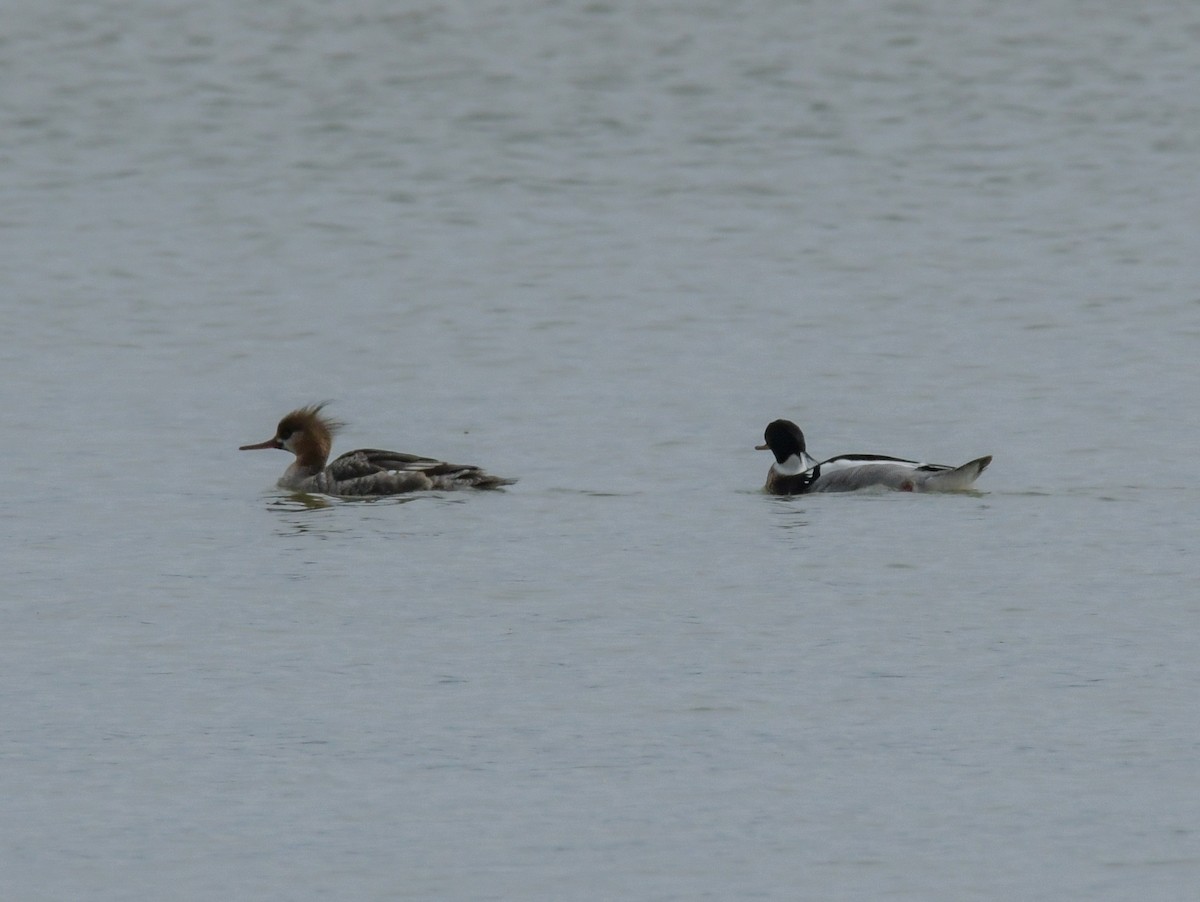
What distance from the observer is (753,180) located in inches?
1073

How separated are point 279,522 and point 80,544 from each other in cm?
147

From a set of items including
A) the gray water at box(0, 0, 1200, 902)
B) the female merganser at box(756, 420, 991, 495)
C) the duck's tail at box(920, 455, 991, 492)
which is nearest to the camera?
the gray water at box(0, 0, 1200, 902)

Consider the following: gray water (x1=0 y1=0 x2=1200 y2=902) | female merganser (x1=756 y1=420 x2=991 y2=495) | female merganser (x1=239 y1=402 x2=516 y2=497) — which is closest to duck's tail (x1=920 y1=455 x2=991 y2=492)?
female merganser (x1=756 y1=420 x2=991 y2=495)

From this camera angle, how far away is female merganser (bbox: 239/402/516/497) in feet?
48.5

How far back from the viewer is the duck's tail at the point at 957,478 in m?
14.4

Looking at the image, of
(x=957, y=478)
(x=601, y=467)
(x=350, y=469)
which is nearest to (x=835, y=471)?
(x=957, y=478)

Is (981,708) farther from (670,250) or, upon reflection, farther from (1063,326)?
(670,250)

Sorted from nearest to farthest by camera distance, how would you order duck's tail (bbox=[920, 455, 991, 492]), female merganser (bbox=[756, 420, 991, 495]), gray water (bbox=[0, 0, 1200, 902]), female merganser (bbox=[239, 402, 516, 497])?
gray water (bbox=[0, 0, 1200, 902]) < duck's tail (bbox=[920, 455, 991, 492]) < female merganser (bbox=[756, 420, 991, 495]) < female merganser (bbox=[239, 402, 516, 497])

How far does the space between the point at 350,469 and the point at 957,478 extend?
12.2 feet

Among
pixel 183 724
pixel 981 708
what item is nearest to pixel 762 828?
pixel 981 708

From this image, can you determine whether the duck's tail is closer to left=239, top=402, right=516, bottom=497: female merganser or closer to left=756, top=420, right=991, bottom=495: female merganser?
left=756, top=420, right=991, bottom=495: female merganser

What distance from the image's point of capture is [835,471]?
1508cm

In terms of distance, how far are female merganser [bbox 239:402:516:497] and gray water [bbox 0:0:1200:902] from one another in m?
0.23

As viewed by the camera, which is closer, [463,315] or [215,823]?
[215,823]
